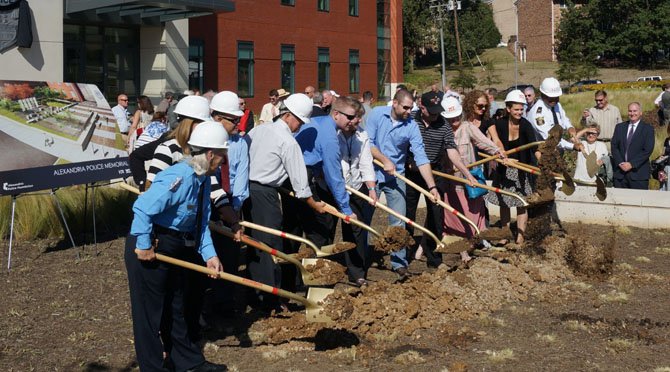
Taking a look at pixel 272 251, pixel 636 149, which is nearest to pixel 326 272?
pixel 272 251

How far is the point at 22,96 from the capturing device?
34.0ft

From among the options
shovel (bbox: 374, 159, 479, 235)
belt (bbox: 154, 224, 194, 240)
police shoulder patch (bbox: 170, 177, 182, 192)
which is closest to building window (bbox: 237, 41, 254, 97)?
shovel (bbox: 374, 159, 479, 235)

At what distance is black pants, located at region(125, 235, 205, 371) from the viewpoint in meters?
5.60

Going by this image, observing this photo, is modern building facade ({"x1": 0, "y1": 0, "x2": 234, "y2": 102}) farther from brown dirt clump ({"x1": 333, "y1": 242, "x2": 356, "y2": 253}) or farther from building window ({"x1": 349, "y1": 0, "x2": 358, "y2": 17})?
building window ({"x1": 349, "y1": 0, "x2": 358, "y2": 17})

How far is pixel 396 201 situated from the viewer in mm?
9430

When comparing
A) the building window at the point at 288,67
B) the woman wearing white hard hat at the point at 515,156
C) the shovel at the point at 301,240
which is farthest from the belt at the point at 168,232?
the building window at the point at 288,67

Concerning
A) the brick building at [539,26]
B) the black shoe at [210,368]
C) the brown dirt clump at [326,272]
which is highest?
the brick building at [539,26]

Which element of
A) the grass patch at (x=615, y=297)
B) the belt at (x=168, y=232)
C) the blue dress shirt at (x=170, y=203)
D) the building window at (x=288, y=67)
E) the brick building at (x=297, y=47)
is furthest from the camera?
the building window at (x=288, y=67)

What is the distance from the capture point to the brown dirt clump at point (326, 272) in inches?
295

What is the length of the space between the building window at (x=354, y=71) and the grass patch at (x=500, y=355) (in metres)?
36.4

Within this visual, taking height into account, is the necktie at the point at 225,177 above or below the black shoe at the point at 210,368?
above

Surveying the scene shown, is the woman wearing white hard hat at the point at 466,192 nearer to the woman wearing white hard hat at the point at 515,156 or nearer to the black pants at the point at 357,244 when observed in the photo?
the woman wearing white hard hat at the point at 515,156

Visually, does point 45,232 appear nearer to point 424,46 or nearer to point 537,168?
point 537,168

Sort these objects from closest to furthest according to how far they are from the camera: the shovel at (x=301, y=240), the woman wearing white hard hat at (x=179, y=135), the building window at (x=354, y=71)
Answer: the woman wearing white hard hat at (x=179, y=135)
the shovel at (x=301, y=240)
the building window at (x=354, y=71)
